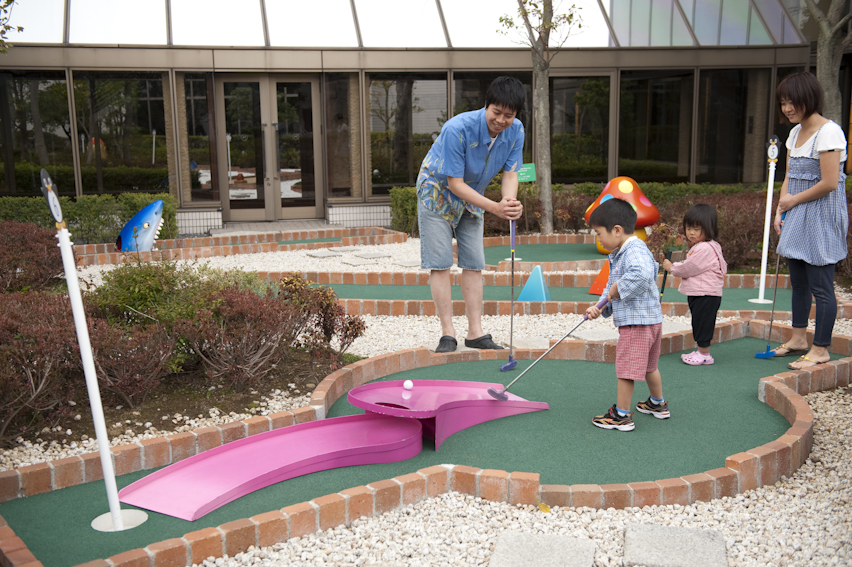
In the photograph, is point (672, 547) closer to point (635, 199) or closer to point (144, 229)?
Result: point (635, 199)

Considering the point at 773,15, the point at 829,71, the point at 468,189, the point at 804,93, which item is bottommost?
the point at 468,189

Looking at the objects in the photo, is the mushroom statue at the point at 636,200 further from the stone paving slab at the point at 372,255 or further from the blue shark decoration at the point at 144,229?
the blue shark decoration at the point at 144,229

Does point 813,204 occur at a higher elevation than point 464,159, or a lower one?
lower

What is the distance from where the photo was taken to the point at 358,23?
42.5ft

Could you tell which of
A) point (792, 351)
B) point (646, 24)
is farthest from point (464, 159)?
point (646, 24)

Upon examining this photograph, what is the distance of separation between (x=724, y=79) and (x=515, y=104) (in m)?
11.4

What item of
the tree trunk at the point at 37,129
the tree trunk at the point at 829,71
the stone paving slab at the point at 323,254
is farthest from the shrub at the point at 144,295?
the tree trunk at the point at 37,129

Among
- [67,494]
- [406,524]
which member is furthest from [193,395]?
[406,524]

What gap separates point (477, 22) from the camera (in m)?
13.4

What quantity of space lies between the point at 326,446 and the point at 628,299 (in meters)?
1.58

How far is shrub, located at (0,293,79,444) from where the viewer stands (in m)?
3.26

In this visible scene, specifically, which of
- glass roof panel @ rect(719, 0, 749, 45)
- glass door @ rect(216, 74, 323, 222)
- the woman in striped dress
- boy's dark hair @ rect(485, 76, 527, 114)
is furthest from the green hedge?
glass roof panel @ rect(719, 0, 749, 45)

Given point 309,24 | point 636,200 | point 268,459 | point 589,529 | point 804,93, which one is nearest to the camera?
point 589,529

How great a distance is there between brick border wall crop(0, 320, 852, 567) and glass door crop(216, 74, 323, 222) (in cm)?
976
